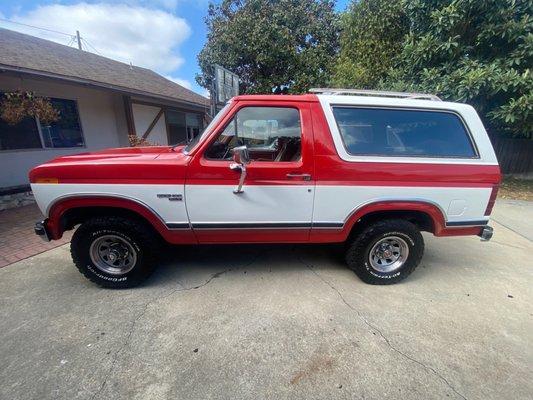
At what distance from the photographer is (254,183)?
9.08 ft

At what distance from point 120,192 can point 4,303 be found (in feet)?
5.64

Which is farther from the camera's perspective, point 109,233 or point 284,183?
point 109,233

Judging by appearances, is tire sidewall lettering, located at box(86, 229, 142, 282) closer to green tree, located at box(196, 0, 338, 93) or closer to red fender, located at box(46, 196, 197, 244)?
red fender, located at box(46, 196, 197, 244)

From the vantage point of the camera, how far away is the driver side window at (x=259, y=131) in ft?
9.25

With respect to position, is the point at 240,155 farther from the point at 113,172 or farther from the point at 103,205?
the point at 103,205

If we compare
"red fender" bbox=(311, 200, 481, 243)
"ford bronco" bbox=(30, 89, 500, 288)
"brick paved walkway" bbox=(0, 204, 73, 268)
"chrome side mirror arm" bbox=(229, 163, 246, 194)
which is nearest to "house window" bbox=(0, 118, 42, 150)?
"brick paved walkway" bbox=(0, 204, 73, 268)

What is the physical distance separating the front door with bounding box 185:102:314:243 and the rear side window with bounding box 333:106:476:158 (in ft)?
1.54

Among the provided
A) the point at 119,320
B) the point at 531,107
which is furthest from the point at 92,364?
the point at 531,107

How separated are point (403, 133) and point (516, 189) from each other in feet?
26.9

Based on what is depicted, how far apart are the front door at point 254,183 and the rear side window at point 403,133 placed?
18.5 inches

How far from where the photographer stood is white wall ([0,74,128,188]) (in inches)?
259

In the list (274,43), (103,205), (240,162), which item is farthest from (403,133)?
(274,43)

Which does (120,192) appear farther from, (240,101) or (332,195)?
(332,195)

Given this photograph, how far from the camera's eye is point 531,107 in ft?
21.4
